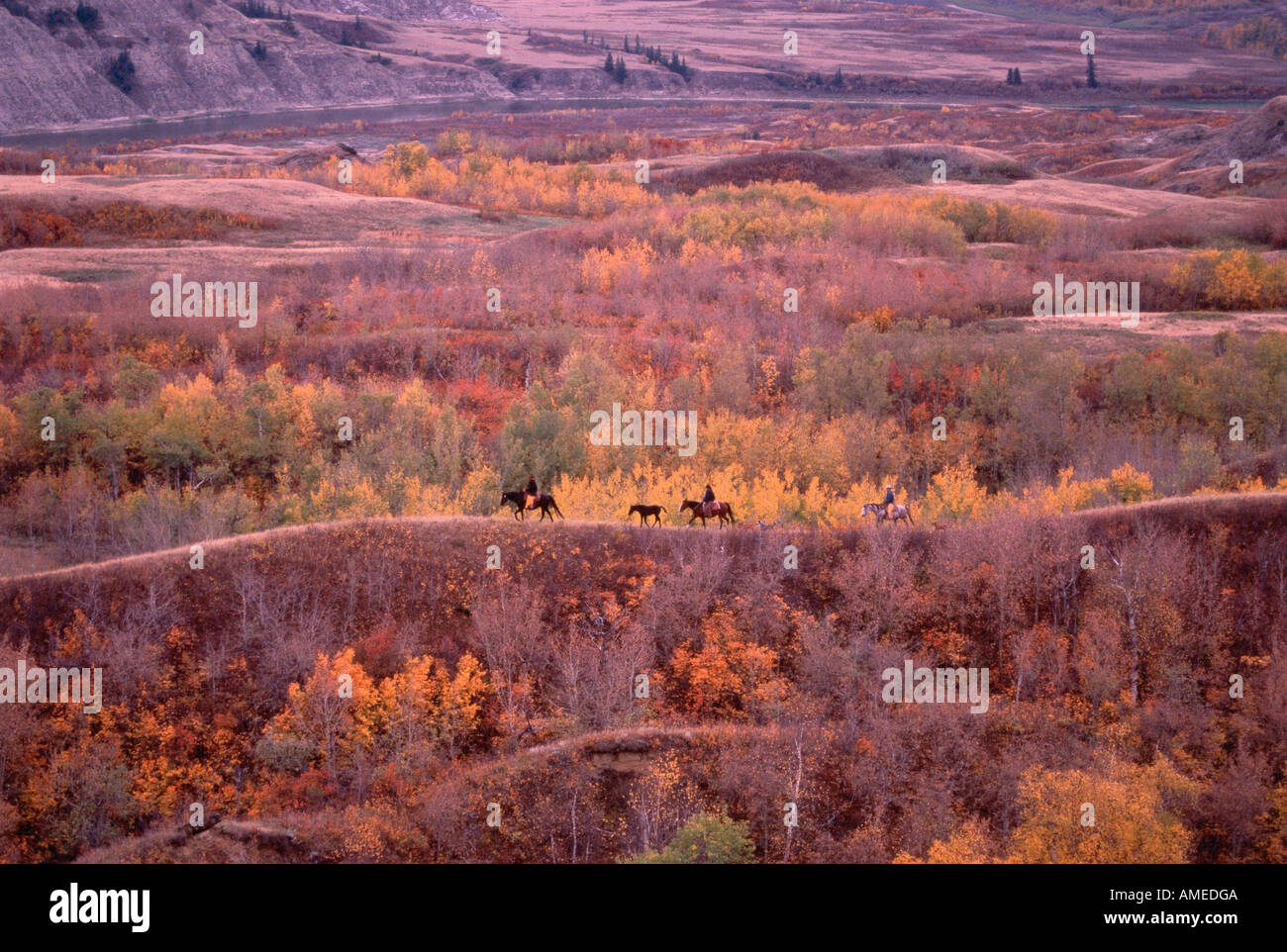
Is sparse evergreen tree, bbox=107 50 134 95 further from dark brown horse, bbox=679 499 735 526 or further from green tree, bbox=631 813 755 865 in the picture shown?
green tree, bbox=631 813 755 865

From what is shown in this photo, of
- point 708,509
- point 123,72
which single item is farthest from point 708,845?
point 123,72

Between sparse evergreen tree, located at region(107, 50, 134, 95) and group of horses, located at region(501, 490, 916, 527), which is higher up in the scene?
sparse evergreen tree, located at region(107, 50, 134, 95)

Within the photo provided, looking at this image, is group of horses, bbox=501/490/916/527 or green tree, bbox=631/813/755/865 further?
group of horses, bbox=501/490/916/527

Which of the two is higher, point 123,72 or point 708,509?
point 123,72

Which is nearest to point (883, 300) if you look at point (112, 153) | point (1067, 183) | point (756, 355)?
point (756, 355)

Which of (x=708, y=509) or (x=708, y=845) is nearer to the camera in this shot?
(x=708, y=845)

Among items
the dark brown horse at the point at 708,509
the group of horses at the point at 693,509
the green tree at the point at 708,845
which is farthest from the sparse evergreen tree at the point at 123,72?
the green tree at the point at 708,845

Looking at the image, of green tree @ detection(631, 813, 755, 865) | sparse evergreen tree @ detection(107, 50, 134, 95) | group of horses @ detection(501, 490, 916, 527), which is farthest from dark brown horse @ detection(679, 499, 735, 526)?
sparse evergreen tree @ detection(107, 50, 134, 95)

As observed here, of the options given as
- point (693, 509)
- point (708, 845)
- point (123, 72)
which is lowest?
point (708, 845)

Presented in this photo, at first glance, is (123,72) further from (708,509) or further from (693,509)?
(708,509)

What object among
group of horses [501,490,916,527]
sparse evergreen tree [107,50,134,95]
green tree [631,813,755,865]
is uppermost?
sparse evergreen tree [107,50,134,95]

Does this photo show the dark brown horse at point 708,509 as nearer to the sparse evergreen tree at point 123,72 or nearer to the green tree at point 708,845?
the green tree at point 708,845
